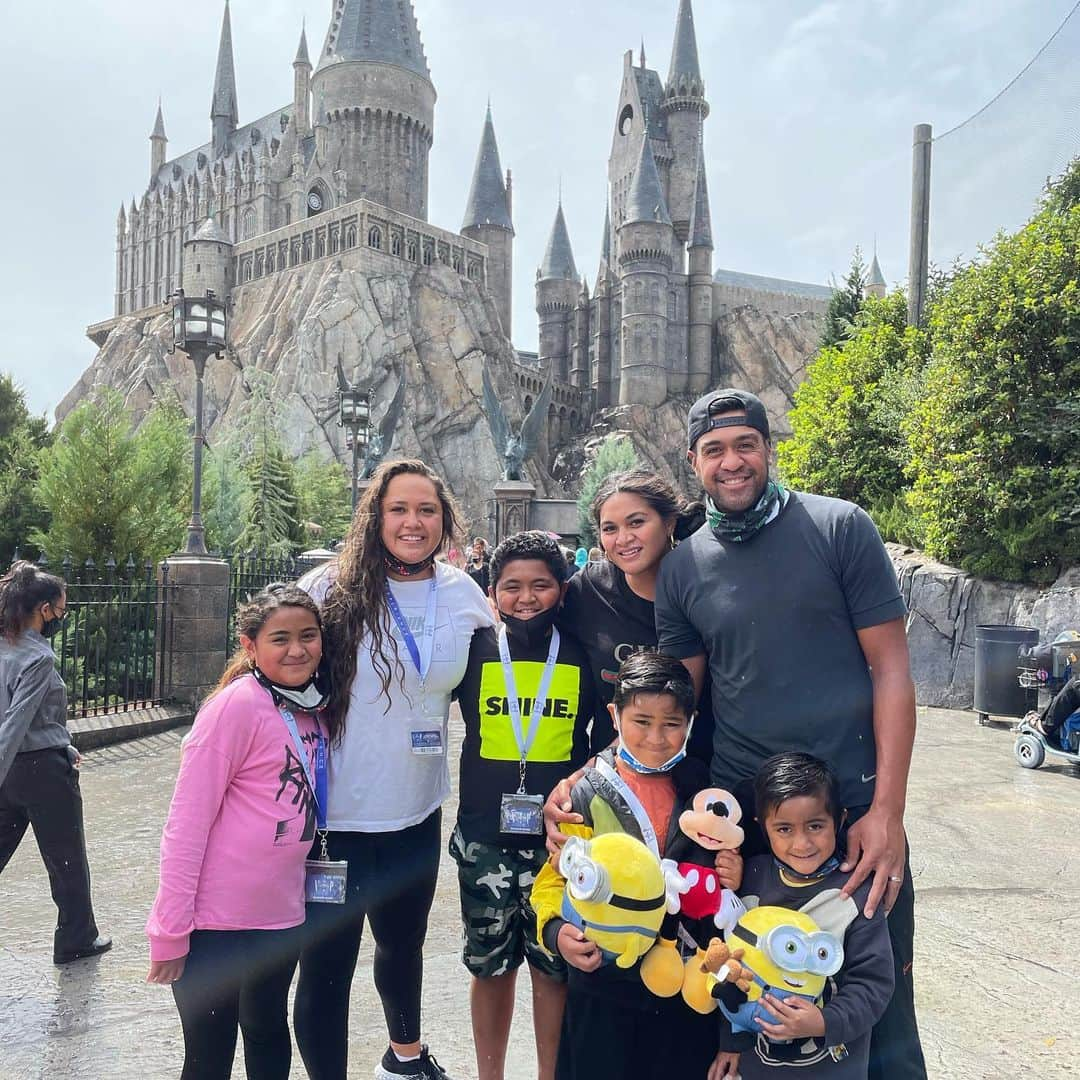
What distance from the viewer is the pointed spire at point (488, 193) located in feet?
207

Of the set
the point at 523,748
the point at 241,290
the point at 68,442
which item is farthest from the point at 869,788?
the point at 241,290

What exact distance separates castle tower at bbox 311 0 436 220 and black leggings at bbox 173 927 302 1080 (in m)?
61.6

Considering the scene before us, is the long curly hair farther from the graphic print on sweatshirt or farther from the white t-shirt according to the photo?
the graphic print on sweatshirt

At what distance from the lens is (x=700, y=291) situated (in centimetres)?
6069

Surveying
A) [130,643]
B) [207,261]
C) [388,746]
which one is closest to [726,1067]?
[388,746]

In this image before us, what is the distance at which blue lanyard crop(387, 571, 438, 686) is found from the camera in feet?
9.26

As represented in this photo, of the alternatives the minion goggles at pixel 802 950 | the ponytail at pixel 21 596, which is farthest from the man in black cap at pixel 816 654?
the ponytail at pixel 21 596

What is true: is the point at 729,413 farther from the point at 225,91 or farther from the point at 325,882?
the point at 225,91

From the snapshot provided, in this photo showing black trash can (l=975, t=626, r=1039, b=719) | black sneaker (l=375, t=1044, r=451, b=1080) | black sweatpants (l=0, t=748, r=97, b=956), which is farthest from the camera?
black trash can (l=975, t=626, r=1039, b=719)

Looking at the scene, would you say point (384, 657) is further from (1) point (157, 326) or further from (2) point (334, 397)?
(1) point (157, 326)

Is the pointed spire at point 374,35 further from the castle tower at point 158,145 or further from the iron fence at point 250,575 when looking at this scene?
the iron fence at point 250,575

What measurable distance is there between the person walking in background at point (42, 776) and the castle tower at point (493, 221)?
200 feet

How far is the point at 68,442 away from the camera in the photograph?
39.8 ft

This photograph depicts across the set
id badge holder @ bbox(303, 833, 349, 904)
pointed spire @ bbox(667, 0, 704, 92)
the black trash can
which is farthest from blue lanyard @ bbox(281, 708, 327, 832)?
pointed spire @ bbox(667, 0, 704, 92)
